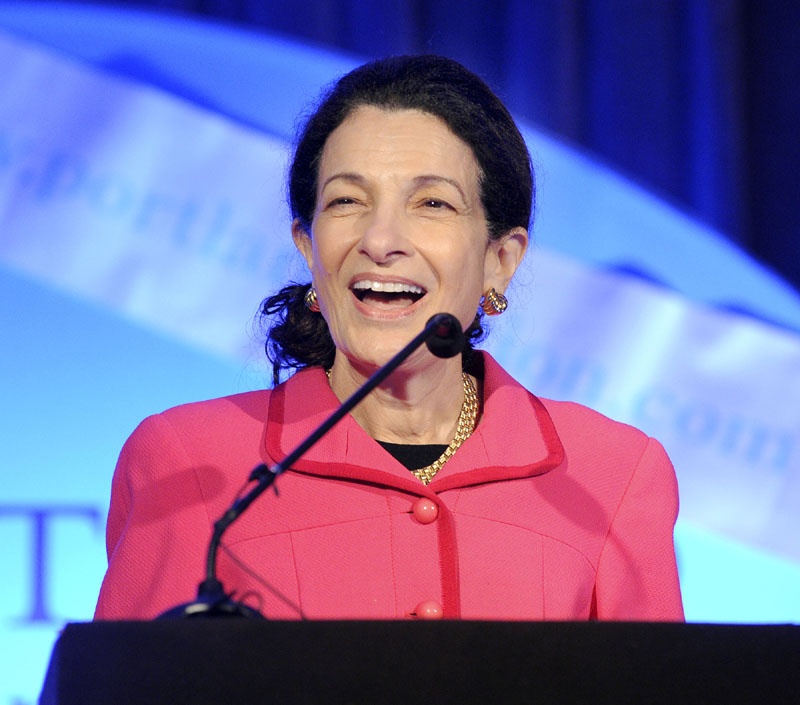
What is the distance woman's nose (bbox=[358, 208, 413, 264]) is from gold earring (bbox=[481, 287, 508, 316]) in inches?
9.9

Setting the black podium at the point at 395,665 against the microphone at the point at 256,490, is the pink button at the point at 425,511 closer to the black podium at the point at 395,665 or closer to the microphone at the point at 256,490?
the microphone at the point at 256,490

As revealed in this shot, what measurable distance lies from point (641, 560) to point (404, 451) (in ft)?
1.28

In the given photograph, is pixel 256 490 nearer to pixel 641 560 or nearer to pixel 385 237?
pixel 385 237

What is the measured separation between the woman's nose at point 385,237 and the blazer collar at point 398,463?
250mm

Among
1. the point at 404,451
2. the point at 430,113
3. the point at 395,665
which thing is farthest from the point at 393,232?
the point at 395,665

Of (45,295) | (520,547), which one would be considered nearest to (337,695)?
(520,547)

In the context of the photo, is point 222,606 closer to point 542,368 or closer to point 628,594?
point 628,594

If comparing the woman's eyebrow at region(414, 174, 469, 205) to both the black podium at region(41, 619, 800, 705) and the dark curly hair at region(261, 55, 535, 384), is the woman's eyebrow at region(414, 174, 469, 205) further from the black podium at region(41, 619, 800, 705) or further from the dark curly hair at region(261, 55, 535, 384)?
the black podium at region(41, 619, 800, 705)

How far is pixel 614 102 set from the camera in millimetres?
2721

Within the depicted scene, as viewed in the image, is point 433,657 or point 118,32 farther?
point 118,32

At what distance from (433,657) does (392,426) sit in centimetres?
82

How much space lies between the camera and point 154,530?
1.50m

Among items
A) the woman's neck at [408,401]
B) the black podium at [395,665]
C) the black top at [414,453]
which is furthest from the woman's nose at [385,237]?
the black podium at [395,665]

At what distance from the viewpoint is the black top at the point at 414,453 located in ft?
5.43
